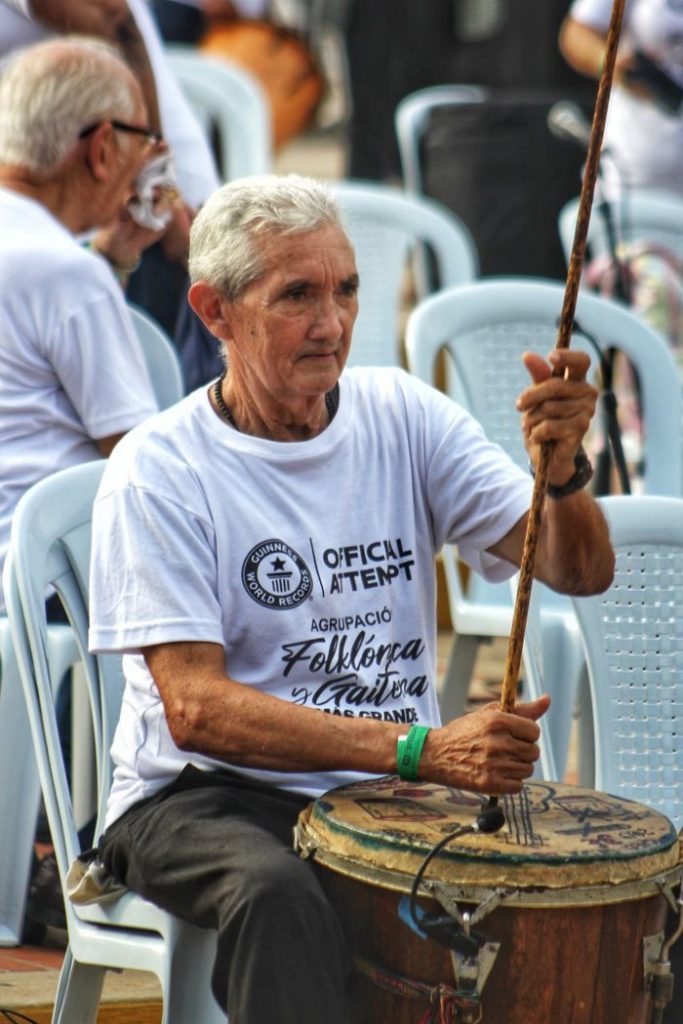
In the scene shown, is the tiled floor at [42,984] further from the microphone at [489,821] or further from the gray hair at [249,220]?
the gray hair at [249,220]

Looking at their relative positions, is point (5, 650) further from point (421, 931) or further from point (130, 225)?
point (421, 931)

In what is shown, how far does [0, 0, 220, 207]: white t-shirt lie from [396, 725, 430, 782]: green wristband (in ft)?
7.55

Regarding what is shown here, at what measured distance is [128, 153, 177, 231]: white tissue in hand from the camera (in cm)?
397

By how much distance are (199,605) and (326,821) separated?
1.28ft

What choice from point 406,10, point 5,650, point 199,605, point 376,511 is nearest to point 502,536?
point 376,511

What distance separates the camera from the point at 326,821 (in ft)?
8.13

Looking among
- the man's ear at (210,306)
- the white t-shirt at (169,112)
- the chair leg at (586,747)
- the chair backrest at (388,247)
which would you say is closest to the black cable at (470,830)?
the man's ear at (210,306)

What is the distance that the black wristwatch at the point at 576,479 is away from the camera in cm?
270

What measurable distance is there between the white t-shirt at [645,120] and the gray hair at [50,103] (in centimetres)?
255

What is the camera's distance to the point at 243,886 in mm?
2506

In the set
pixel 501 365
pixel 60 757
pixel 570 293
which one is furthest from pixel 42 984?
pixel 501 365

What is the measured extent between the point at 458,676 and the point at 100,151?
4.50ft

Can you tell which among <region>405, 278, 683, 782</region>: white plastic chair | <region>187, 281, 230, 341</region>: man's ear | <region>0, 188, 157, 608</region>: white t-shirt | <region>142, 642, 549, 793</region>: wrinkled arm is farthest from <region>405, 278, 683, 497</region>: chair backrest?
<region>142, 642, 549, 793</region>: wrinkled arm

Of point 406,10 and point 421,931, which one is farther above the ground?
point 406,10
